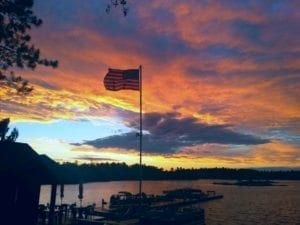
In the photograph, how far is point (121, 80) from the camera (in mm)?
32188

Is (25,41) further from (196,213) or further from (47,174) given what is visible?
(196,213)

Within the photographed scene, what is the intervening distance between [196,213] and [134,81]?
30.8 meters

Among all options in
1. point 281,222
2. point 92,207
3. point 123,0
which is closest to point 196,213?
point 92,207

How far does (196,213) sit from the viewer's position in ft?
186

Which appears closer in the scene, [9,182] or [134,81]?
[9,182]

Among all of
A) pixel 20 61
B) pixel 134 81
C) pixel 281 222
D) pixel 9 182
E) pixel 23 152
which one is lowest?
pixel 281 222

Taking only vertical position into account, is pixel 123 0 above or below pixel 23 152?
above

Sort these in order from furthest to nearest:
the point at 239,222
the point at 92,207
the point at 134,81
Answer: the point at 239,222, the point at 92,207, the point at 134,81

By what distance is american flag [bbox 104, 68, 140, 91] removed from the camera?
103 ft

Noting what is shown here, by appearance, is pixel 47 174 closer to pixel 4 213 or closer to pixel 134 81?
pixel 4 213

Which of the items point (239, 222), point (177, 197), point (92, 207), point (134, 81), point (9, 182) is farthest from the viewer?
point (177, 197)

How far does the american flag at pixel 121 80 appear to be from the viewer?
103ft

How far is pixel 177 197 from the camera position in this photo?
106 m

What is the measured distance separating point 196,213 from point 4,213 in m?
38.4
